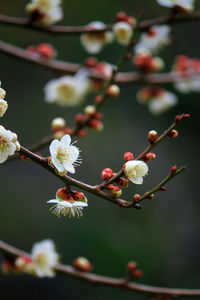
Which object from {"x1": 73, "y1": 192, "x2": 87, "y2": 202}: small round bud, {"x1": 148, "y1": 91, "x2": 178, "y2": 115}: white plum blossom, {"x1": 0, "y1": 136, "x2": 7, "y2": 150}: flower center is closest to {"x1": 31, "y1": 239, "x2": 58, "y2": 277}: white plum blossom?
{"x1": 73, "y1": 192, "x2": 87, "y2": 202}: small round bud

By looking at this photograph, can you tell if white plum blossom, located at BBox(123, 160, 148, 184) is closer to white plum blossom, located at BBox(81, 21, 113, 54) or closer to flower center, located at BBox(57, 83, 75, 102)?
white plum blossom, located at BBox(81, 21, 113, 54)

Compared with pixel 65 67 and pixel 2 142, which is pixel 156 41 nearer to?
pixel 65 67

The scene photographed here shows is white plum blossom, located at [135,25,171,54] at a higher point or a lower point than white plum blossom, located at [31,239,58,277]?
higher

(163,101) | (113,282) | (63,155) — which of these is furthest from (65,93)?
(63,155)

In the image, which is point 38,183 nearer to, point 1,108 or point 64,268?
point 64,268

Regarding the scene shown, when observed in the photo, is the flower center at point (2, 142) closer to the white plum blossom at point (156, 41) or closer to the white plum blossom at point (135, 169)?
the white plum blossom at point (135, 169)

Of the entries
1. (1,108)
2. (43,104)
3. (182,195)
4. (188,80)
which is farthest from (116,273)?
(1,108)
